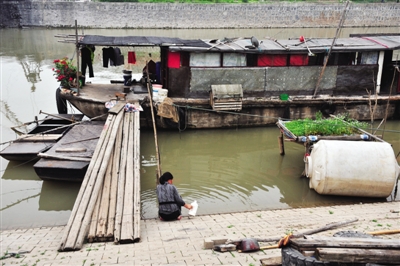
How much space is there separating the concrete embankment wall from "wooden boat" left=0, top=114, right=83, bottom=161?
31.3m

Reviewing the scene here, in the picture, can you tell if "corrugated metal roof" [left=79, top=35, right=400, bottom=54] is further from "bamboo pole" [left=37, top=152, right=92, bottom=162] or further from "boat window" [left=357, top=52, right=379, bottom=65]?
"bamboo pole" [left=37, top=152, right=92, bottom=162]

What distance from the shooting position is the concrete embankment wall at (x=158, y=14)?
40.4m

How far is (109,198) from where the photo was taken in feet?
21.8

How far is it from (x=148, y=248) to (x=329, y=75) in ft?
32.7

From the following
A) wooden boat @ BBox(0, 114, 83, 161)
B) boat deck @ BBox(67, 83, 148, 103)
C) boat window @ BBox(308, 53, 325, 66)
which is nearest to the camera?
wooden boat @ BBox(0, 114, 83, 161)

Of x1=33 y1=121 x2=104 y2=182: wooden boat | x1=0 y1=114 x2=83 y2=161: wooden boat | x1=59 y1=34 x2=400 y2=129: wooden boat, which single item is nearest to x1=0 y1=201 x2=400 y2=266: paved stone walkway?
x1=33 y1=121 x2=104 y2=182: wooden boat

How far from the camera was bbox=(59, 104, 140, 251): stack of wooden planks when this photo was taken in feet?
18.2

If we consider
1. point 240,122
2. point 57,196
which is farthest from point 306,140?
point 57,196

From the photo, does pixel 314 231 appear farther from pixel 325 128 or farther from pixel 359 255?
pixel 325 128

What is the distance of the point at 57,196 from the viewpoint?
27.6 ft

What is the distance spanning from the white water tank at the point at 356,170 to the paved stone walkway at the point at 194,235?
41 cm

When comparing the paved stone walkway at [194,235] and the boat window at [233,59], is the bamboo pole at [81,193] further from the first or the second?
the boat window at [233,59]

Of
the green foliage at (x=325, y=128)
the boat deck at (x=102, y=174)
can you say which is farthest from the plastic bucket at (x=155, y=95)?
the green foliage at (x=325, y=128)

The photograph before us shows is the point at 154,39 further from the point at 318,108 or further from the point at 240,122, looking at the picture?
the point at 318,108
